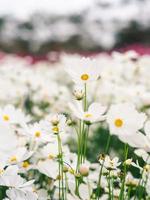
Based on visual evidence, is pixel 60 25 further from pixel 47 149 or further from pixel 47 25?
pixel 47 149

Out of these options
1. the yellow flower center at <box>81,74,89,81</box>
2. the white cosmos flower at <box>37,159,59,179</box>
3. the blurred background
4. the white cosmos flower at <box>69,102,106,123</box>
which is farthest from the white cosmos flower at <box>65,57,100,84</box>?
the blurred background

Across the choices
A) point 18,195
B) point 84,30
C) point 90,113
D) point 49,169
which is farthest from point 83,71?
point 84,30

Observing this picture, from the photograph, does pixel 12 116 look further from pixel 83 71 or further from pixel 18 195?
pixel 18 195

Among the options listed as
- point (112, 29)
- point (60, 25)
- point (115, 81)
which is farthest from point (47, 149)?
point (60, 25)

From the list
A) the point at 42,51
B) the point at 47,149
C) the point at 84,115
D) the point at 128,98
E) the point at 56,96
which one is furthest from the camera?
the point at 42,51

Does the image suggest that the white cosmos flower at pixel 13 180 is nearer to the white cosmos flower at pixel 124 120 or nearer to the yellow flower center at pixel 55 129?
the yellow flower center at pixel 55 129

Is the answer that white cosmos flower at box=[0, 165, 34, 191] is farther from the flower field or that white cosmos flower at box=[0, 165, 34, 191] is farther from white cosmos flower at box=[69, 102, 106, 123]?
white cosmos flower at box=[69, 102, 106, 123]
